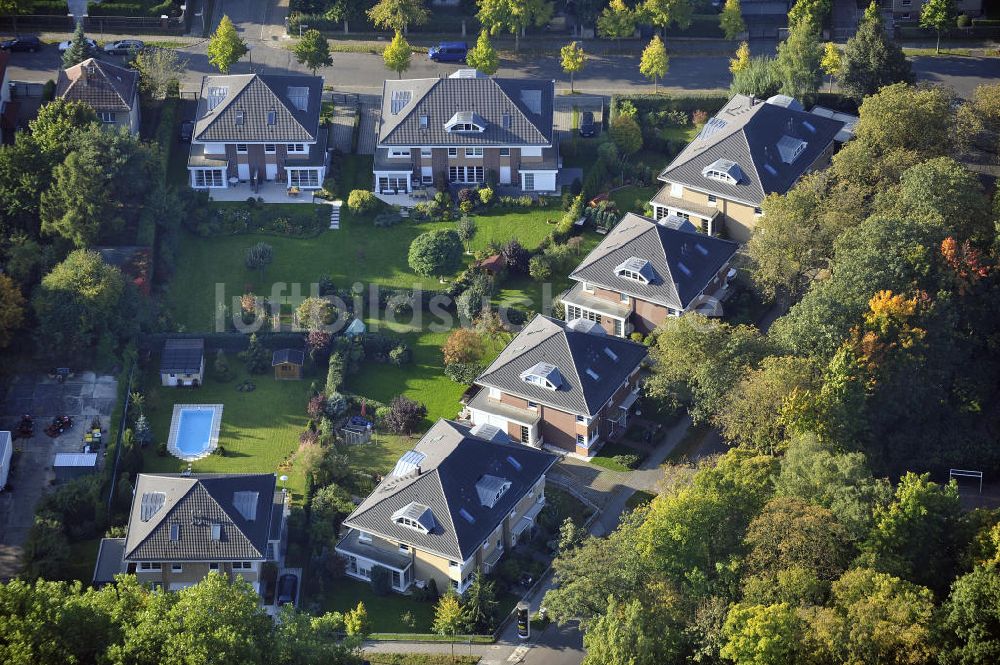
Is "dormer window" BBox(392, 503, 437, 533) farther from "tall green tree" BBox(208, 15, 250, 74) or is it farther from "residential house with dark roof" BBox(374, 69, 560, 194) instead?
"tall green tree" BBox(208, 15, 250, 74)

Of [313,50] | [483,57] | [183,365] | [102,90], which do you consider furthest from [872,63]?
[102,90]

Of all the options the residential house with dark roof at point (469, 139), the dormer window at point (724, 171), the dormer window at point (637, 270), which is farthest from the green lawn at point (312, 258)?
the dormer window at point (724, 171)

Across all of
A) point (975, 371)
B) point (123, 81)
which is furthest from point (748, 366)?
point (123, 81)

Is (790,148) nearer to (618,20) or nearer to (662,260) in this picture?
(662,260)

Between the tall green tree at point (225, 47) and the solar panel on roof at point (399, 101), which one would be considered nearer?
the solar panel on roof at point (399, 101)

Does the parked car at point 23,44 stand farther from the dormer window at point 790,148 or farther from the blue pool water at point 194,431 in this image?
the dormer window at point 790,148
